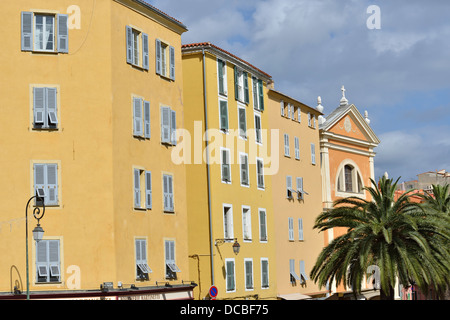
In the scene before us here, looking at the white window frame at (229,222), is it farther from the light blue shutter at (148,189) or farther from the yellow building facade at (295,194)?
the light blue shutter at (148,189)

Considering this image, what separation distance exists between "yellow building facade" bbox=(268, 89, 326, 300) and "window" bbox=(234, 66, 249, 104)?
4.23 metres

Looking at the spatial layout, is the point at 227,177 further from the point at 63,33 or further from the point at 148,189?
the point at 63,33

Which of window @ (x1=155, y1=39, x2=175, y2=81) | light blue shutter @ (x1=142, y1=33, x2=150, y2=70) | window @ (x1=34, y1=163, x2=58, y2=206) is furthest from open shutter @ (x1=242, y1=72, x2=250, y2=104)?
window @ (x1=34, y1=163, x2=58, y2=206)

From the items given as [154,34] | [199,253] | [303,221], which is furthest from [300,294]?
[154,34]

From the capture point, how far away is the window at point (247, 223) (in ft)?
151

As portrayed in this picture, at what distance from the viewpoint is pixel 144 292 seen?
33.4m

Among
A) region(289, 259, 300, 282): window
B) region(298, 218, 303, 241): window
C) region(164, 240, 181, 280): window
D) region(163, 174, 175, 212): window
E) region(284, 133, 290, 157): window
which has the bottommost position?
region(289, 259, 300, 282): window

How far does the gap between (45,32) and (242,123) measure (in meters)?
17.0

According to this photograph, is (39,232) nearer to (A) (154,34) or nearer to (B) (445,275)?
(A) (154,34)

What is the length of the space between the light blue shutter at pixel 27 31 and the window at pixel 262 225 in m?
20.8

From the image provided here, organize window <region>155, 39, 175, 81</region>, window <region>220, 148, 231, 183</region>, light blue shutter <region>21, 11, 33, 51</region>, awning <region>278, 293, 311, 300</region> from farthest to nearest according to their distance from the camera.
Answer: awning <region>278, 293, 311, 300</region>, window <region>220, 148, 231, 183</region>, window <region>155, 39, 175, 81</region>, light blue shutter <region>21, 11, 33, 51</region>

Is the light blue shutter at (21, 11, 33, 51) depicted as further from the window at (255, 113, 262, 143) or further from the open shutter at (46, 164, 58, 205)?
the window at (255, 113, 262, 143)

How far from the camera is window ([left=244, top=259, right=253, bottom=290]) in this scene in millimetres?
45237
